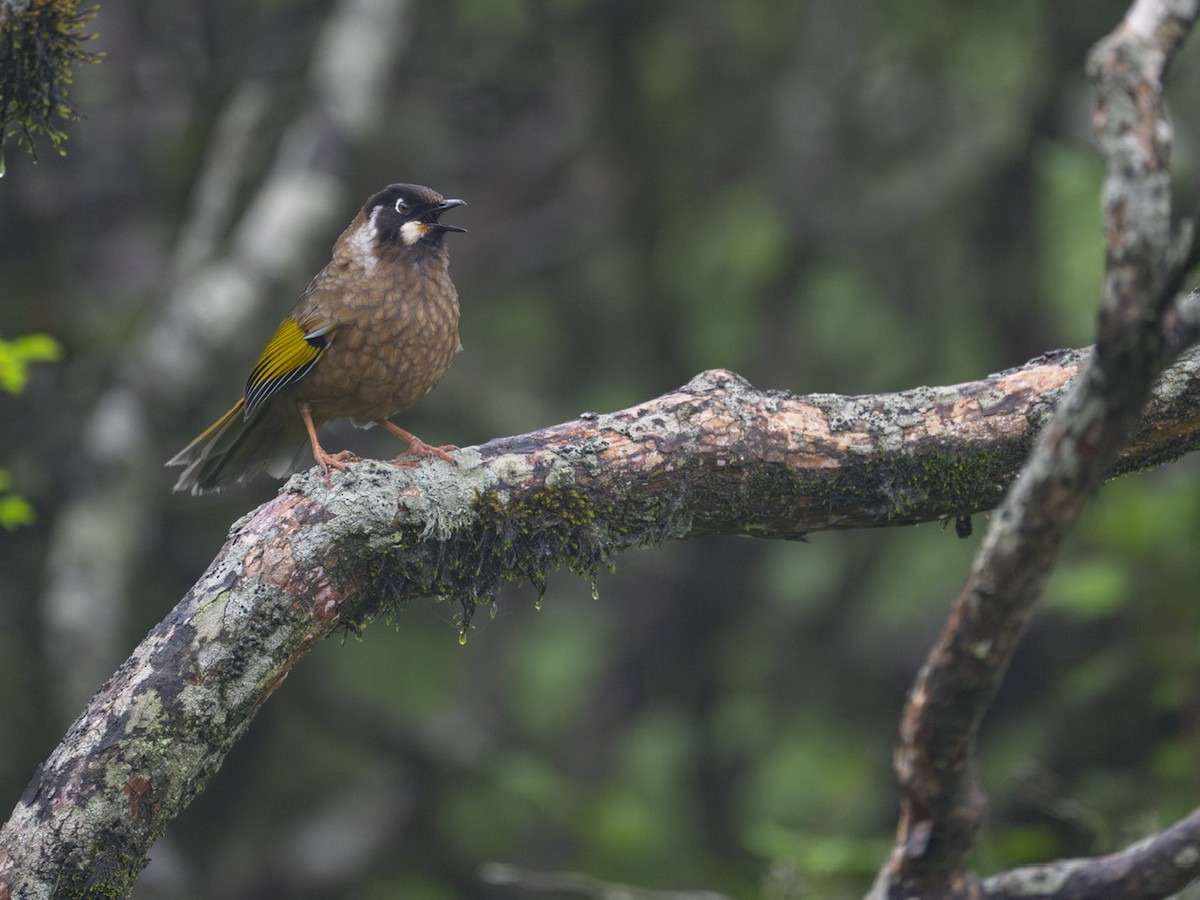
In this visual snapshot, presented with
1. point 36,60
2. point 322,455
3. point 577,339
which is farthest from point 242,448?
point 577,339

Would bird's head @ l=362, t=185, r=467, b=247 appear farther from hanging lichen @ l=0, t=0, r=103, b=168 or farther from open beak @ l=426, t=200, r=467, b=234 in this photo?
hanging lichen @ l=0, t=0, r=103, b=168

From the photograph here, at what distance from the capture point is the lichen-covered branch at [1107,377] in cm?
223

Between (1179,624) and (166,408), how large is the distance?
4.78 metres

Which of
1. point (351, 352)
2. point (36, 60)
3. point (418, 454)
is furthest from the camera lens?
point (351, 352)

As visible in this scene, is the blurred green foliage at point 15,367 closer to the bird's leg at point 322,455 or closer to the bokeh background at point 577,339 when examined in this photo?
the bird's leg at point 322,455

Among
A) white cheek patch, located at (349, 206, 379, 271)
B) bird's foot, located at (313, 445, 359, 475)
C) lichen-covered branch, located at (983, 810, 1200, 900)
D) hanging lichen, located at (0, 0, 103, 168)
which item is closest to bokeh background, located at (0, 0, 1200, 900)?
white cheek patch, located at (349, 206, 379, 271)

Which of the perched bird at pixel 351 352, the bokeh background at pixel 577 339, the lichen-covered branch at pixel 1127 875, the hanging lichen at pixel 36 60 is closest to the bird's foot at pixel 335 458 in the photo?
the perched bird at pixel 351 352

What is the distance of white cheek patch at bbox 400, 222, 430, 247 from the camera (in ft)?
16.5

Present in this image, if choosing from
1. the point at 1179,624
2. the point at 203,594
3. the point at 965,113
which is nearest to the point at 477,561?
the point at 203,594

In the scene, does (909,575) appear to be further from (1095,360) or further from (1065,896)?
(1095,360)

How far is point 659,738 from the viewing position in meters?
8.23

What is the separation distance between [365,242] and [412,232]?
18 centimetres

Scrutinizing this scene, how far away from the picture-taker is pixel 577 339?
8992mm

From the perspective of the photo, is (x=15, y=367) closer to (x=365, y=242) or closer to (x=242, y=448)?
(x=242, y=448)
